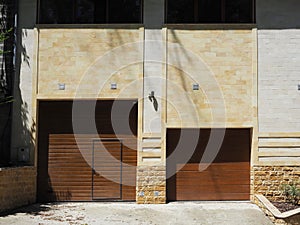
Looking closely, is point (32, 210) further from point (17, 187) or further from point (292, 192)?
point (292, 192)

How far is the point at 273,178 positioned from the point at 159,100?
13.6 feet

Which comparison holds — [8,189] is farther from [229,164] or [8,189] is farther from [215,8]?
[215,8]

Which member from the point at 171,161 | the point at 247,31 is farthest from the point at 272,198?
the point at 247,31

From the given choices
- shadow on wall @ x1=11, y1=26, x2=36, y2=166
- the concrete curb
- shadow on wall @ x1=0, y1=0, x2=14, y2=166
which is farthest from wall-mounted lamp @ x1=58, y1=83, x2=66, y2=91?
the concrete curb

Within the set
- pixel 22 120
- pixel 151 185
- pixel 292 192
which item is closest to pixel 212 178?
pixel 151 185

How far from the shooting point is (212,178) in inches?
493

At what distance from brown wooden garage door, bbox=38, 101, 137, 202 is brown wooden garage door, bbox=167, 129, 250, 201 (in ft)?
4.17

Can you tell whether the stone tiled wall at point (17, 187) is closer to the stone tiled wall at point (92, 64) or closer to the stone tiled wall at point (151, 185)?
the stone tiled wall at point (92, 64)

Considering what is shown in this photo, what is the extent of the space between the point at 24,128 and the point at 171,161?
4.61 m

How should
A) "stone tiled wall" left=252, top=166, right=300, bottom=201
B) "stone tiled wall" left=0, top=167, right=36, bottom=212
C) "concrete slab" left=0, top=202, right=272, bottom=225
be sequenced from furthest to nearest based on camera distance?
"stone tiled wall" left=252, top=166, right=300, bottom=201 → "stone tiled wall" left=0, top=167, right=36, bottom=212 → "concrete slab" left=0, top=202, right=272, bottom=225

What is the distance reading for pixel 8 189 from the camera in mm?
10875

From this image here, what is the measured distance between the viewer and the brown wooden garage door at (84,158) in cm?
1251

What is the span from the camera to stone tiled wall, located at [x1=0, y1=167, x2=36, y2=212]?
10.7m

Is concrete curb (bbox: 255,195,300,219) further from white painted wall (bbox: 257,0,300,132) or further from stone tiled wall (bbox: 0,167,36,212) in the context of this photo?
stone tiled wall (bbox: 0,167,36,212)
